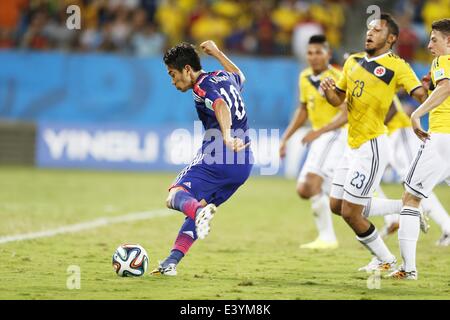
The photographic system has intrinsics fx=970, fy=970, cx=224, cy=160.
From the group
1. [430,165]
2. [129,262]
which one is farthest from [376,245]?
[129,262]

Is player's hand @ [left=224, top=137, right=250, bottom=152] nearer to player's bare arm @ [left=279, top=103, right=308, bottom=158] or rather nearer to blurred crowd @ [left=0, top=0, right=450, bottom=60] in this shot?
player's bare arm @ [left=279, top=103, right=308, bottom=158]

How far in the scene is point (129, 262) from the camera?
8.63 m

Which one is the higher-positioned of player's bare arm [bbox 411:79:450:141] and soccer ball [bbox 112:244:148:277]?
player's bare arm [bbox 411:79:450:141]

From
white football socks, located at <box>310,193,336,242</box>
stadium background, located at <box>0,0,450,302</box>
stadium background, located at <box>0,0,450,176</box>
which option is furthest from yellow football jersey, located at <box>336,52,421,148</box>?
stadium background, located at <box>0,0,450,176</box>

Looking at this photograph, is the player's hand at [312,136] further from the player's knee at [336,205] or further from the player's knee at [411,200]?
the player's knee at [411,200]

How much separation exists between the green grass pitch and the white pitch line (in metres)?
0.19

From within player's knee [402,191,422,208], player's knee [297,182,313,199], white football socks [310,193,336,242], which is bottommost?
player's knee [402,191,422,208]

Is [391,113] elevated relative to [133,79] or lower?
lower

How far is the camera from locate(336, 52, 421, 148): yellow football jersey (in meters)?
9.02

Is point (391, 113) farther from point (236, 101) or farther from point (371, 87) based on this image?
point (236, 101)

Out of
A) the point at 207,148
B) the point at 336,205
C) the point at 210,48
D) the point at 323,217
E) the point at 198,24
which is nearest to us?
the point at 207,148

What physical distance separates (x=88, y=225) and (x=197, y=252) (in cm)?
279

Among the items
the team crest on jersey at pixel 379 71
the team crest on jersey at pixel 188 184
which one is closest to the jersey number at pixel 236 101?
the team crest on jersey at pixel 188 184

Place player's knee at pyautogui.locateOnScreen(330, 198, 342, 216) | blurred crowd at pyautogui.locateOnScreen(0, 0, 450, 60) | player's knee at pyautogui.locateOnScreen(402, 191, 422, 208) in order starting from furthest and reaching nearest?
blurred crowd at pyautogui.locateOnScreen(0, 0, 450, 60) → player's knee at pyautogui.locateOnScreen(330, 198, 342, 216) → player's knee at pyautogui.locateOnScreen(402, 191, 422, 208)
